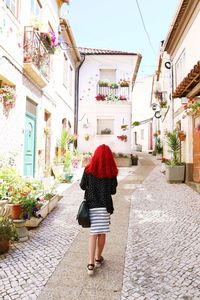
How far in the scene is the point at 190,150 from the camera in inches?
421

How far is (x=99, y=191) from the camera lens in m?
3.50

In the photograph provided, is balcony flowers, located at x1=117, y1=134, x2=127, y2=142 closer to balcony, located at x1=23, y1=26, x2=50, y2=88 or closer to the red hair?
balcony, located at x1=23, y1=26, x2=50, y2=88

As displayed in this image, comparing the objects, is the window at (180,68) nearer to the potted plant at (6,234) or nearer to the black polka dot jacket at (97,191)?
the black polka dot jacket at (97,191)

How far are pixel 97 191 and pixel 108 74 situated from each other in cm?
1689

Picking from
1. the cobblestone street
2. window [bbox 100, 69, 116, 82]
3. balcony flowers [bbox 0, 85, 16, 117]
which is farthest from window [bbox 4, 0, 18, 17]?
window [bbox 100, 69, 116, 82]

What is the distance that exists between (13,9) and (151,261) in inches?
288

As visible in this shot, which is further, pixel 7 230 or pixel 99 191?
pixel 7 230

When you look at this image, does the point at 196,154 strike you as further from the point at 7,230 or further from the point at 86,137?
the point at 86,137

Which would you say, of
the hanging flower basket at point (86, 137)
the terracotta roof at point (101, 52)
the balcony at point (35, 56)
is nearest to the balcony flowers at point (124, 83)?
the terracotta roof at point (101, 52)

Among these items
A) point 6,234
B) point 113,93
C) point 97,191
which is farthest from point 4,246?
point 113,93

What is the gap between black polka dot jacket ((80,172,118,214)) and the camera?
11.4ft

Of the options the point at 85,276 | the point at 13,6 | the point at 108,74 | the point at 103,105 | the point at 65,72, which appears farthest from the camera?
the point at 108,74

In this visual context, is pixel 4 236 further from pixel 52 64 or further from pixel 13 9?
pixel 52 64

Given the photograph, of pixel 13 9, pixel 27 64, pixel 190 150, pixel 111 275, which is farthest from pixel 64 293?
pixel 190 150
